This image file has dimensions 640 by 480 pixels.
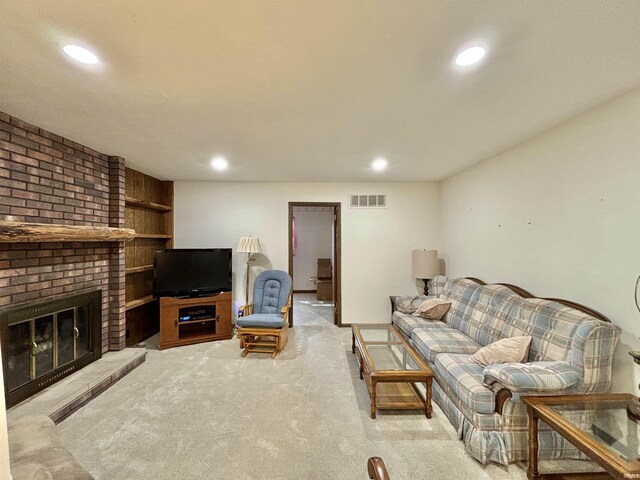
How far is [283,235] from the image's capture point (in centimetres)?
477

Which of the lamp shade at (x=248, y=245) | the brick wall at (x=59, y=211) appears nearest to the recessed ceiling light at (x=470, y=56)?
the brick wall at (x=59, y=211)

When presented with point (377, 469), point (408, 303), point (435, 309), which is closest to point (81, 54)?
point (377, 469)

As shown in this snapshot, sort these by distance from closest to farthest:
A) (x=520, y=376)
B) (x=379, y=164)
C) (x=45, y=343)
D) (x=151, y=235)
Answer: (x=520, y=376)
(x=45, y=343)
(x=379, y=164)
(x=151, y=235)

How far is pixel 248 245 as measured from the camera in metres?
4.38

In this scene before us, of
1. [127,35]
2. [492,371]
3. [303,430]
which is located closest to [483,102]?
[492,371]

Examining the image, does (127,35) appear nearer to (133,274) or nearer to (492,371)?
(492,371)

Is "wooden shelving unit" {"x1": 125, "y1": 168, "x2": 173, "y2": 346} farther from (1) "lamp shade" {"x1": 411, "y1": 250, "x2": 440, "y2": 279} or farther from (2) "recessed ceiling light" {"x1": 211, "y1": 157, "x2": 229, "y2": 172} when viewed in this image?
(1) "lamp shade" {"x1": 411, "y1": 250, "x2": 440, "y2": 279}

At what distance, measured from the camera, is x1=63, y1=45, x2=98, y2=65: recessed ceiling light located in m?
1.47

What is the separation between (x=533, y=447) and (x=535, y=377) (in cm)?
40

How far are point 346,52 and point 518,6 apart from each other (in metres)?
0.79

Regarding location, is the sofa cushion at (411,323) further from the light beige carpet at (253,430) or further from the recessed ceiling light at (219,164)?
the recessed ceiling light at (219,164)

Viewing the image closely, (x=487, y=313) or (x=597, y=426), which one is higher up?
(x=487, y=313)

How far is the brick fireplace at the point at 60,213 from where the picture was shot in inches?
90.8

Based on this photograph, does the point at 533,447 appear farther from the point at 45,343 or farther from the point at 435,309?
the point at 45,343
